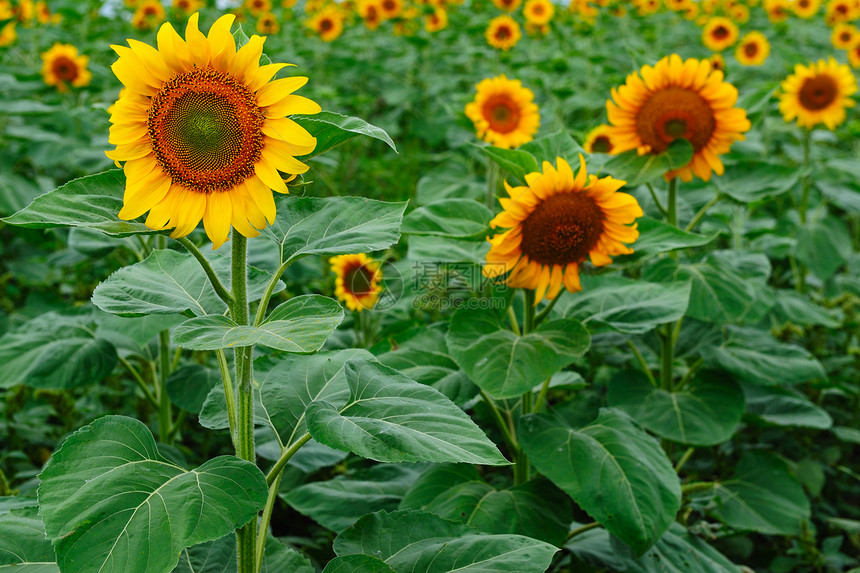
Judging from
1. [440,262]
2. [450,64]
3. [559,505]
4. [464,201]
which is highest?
[450,64]

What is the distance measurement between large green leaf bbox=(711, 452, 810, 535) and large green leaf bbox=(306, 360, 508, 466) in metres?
1.41

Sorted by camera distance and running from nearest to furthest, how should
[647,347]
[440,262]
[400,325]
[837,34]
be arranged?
[440,262] → [400,325] → [647,347] → [837,34]

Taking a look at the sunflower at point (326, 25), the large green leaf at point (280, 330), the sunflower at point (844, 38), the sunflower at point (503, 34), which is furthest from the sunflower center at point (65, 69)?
the sunflower at point (844, 38)

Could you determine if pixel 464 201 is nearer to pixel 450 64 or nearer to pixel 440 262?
pixel 440 262

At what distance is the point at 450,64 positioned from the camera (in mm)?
7656

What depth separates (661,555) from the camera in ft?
6.43

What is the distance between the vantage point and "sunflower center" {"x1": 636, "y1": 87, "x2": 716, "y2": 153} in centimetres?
247

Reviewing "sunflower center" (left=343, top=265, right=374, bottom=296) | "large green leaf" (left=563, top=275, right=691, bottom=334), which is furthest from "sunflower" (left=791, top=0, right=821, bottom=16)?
"large green leaf" (left=563, top=275, right=691, bottom=334)

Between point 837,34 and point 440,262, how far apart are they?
6.25m

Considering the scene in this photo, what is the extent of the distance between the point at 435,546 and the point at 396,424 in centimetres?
32

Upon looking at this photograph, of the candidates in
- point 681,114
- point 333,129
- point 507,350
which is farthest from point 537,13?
point 333,129

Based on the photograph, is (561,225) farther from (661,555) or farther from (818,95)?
(818,95)

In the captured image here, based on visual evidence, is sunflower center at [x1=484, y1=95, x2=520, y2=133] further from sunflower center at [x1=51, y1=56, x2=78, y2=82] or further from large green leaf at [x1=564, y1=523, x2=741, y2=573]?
sunflower center at [x1=51, y1=56, x2=78, y2=82]

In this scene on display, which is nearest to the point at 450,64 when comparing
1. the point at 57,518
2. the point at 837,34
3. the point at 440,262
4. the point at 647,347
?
the point at 837,34
